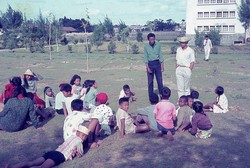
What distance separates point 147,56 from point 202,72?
294 inches

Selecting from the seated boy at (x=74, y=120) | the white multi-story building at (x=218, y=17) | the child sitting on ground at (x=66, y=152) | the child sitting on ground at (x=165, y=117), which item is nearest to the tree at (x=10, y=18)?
the white multi-story building at (x=218, y=17)

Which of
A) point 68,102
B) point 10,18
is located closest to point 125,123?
point 68,102

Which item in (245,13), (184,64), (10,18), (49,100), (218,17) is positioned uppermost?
(10,18)

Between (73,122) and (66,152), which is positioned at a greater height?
(73,122)

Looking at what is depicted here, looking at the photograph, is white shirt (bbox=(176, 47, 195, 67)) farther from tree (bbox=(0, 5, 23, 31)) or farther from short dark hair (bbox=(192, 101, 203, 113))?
tree (bbox=(0, 5, 23, 31))

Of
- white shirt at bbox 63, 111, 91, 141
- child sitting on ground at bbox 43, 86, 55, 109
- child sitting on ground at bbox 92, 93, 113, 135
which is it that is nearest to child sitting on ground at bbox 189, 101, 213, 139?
child sitting on ground at bbox 92, 93, 113, 135

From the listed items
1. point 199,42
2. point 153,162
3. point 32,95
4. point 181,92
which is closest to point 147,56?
point 181,92

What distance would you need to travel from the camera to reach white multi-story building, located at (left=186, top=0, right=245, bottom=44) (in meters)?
43.0

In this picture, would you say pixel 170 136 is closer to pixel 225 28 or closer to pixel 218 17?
pixel 225 28

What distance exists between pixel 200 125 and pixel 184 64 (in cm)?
265

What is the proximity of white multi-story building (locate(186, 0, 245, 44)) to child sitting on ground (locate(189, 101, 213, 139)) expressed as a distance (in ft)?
126

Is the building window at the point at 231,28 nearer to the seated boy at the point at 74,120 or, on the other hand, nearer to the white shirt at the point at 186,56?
the white shirt at the point at 186,56

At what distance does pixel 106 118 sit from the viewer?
6.47m

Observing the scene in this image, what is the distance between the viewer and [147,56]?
353 inches
